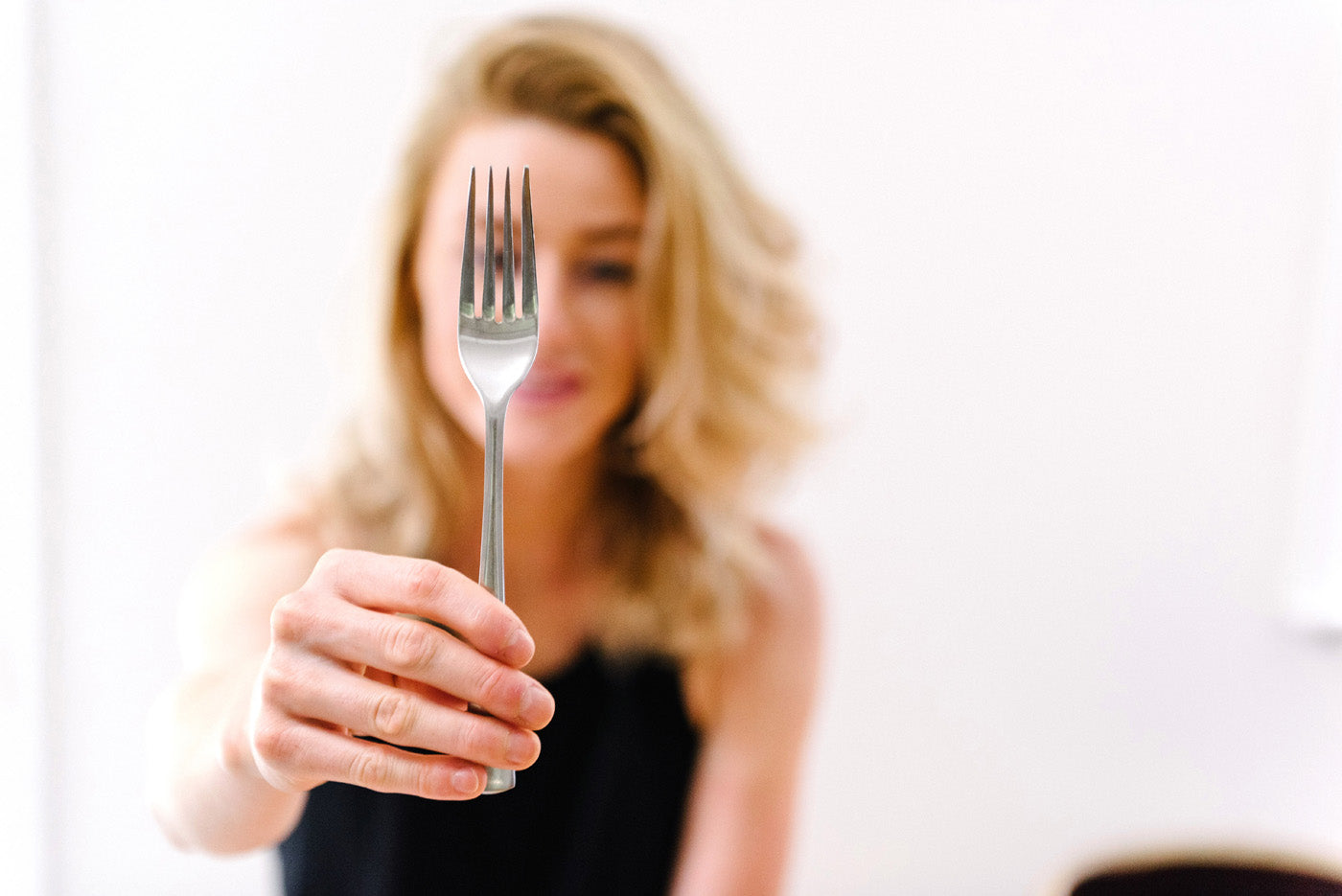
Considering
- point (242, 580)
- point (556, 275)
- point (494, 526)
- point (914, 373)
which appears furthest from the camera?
point (914, 373)

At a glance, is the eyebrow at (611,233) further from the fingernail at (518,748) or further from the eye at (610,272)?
the fingernail at (518,748)

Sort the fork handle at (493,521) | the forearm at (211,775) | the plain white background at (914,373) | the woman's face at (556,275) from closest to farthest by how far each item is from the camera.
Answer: the fork handle at (493,521)
the forearm at (211,775)
the woman's face at (556,275)
the plain white background at (914,373)

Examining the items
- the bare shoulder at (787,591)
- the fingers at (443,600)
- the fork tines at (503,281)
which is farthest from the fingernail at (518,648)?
the bare shoulder at (787,591)

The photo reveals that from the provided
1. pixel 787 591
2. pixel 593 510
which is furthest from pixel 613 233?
pixel 787 591

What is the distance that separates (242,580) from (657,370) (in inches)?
16.5

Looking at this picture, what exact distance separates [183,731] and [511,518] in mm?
319

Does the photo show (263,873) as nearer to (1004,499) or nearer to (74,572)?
(74,572)

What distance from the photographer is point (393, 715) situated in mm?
286

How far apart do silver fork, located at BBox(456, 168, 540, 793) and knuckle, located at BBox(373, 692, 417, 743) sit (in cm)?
3

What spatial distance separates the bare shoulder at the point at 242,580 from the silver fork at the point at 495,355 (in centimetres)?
48

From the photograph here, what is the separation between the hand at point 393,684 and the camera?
0.27 metres

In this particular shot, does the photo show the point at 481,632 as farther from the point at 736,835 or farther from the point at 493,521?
the point at 736,835

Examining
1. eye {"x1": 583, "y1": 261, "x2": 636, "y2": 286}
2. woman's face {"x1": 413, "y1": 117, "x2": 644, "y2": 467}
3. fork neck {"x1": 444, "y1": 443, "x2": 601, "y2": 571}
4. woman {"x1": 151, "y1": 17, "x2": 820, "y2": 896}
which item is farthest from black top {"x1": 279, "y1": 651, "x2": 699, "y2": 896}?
eye {"x1": 583, "y1": 261, "x2": 636, "y2": 286}

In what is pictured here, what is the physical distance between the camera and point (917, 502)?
→ 0.90 m
